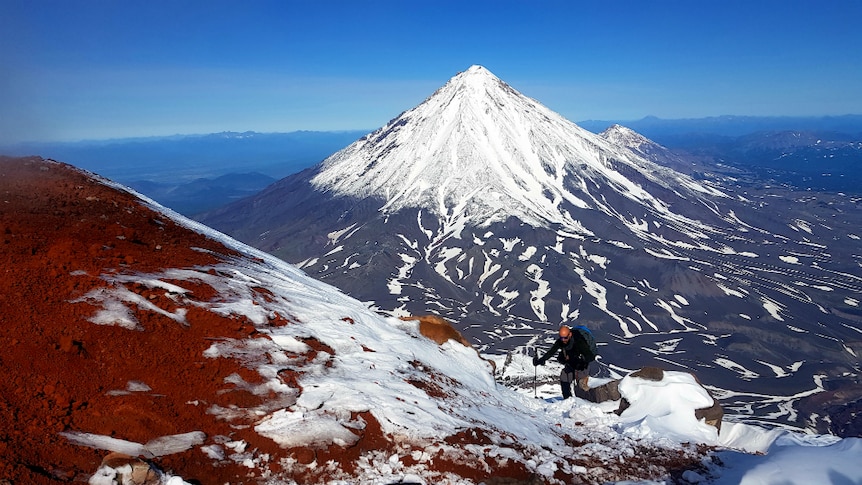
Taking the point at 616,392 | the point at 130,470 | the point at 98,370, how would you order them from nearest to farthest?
the point at 130,470, the point at 98,370, the point at 616,392

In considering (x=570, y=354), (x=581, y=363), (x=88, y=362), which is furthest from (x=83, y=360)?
(x=581, y=363)

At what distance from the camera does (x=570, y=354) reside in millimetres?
19703

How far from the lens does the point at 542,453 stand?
12.5 m

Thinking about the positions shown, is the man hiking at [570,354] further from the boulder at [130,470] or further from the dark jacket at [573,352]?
the boulder at [130,470]

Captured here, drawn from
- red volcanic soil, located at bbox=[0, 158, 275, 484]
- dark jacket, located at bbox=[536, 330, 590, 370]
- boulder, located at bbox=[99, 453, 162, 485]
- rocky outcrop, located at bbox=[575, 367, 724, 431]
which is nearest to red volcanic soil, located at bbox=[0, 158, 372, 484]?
red volcanic soil, located at bbox=[0, 158, 275, 484]

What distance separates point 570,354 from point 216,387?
45.6 feet

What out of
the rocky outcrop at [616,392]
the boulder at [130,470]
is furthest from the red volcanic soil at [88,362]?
the rocky outcrop at [616,392]

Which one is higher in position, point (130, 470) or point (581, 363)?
point (130, 470)

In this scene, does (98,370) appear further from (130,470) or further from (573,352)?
(573,352)

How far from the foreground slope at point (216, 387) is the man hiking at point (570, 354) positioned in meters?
2.09

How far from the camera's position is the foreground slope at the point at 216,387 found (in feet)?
29.8

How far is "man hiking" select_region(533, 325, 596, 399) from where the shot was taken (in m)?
19.0

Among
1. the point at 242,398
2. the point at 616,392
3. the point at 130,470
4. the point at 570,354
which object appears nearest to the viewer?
the point at 130,470

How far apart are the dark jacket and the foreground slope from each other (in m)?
2.13
